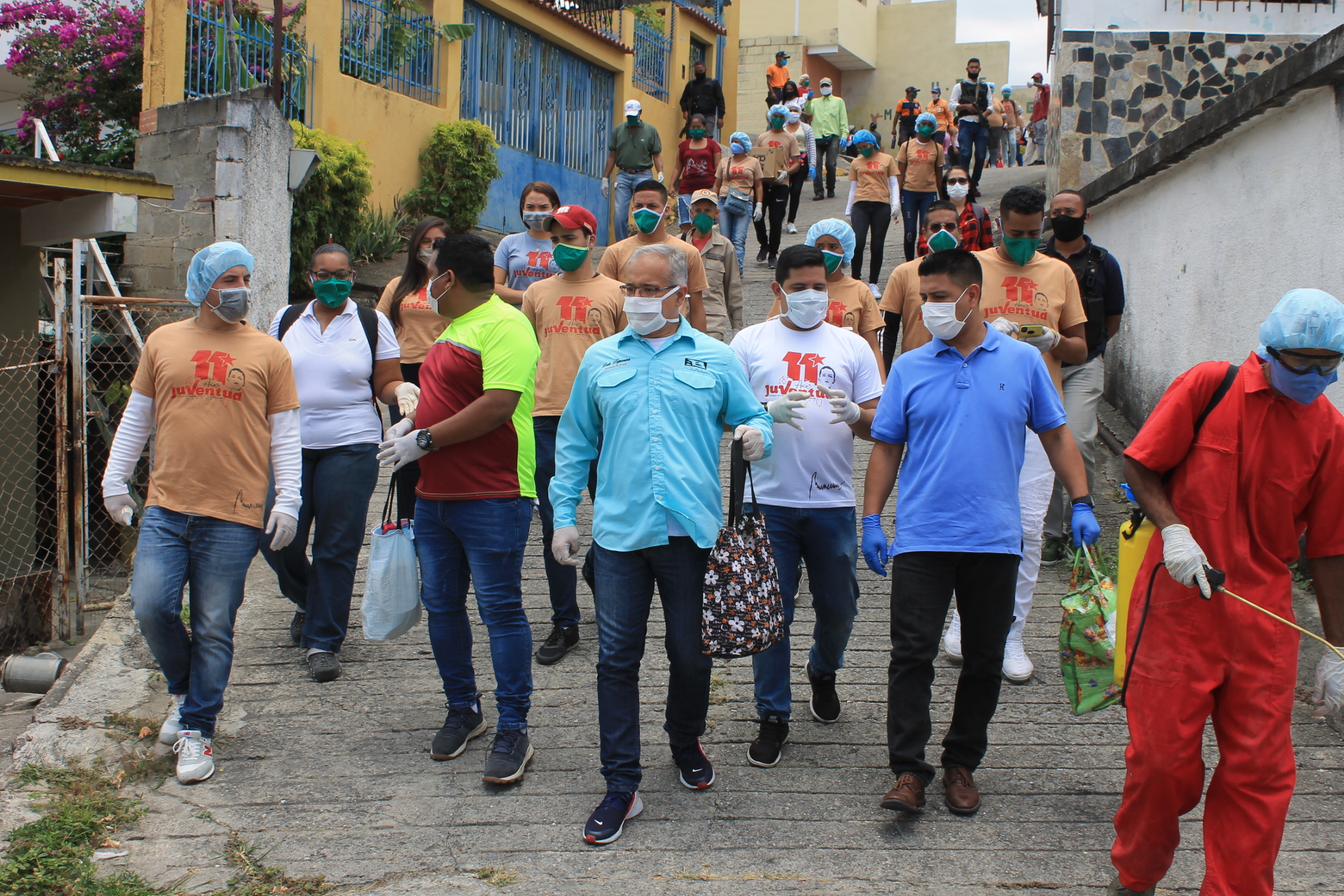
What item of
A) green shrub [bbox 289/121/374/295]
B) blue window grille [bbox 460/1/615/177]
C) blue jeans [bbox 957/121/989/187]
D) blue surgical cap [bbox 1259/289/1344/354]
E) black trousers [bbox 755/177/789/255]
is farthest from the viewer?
blue jeans [bbox 957/121/989/187]

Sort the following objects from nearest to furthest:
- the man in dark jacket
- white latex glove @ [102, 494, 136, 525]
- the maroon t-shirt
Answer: white latex glove @ [102, 494, 136, 525]
the maroon t-shirt
the man in dark jacket

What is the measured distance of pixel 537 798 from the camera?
13.7ft

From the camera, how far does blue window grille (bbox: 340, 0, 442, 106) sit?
13.3 m

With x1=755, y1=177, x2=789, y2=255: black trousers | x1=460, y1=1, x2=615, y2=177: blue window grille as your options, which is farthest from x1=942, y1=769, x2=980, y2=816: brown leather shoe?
x1=460, y1=1, x2=615, y2=177: blue window grille

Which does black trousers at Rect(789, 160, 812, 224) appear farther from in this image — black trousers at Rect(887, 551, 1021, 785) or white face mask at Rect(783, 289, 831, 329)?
black trousers at Rect(887, 551, 1021, 785)

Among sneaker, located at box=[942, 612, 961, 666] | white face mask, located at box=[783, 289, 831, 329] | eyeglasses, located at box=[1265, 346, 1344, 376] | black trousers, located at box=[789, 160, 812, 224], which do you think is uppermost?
black trousers, located at box=[789, 160, 812, 224]

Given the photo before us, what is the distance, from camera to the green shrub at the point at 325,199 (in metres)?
10.8

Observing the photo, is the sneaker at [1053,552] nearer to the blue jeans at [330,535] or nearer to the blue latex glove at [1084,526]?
the blue latex glove at [1084,526]

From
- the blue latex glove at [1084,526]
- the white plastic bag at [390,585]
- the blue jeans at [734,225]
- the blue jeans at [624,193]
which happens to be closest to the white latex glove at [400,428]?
the white plastic bag at [390,585]

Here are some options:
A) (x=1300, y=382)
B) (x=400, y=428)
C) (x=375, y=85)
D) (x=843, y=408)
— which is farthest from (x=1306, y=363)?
(x=375, y=85)

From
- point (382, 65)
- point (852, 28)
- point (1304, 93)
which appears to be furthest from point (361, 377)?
point (852, 28)

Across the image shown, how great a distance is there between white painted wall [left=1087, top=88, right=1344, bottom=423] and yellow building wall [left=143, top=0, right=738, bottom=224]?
8.07 meters

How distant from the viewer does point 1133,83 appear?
42.0 ft

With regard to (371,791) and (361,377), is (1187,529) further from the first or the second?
(361,377)
